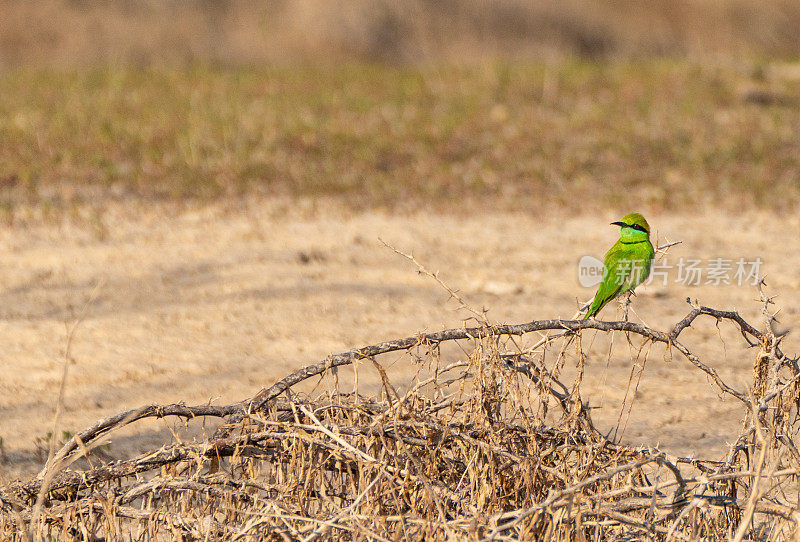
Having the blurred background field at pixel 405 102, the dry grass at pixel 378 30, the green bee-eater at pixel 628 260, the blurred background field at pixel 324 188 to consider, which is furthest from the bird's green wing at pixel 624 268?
the dry grass at pixel 378 30

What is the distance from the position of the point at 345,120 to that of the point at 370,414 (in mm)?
5789

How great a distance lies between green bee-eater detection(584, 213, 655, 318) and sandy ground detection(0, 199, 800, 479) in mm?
275

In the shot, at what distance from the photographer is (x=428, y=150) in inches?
293

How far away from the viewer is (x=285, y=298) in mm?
4801

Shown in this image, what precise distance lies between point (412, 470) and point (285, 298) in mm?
2440

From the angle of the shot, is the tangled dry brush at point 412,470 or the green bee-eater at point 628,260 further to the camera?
the green bee-eater at point 628,260

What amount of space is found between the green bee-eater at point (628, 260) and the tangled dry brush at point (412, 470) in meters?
0.26

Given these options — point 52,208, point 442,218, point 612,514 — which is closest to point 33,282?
point 52,208

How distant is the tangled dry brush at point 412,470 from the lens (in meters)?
2.35

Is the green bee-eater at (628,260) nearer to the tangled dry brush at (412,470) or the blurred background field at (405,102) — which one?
the tangled dry brush at (412,470)
